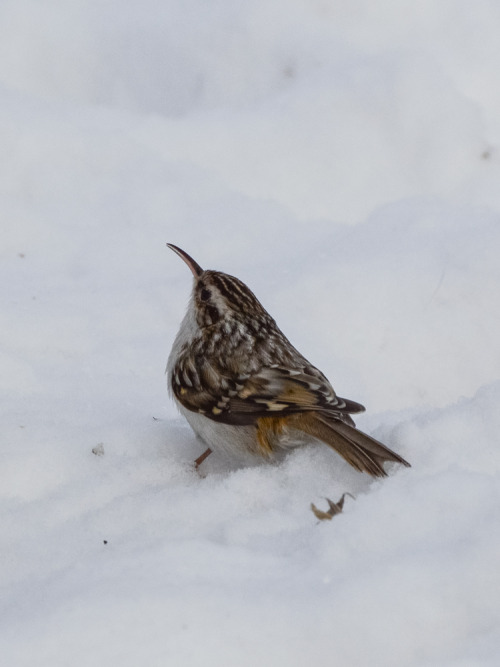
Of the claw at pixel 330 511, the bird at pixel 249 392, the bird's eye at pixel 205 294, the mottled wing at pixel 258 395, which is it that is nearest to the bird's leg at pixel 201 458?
the bird at pixel 249 392

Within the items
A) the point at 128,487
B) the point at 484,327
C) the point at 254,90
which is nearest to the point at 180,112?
the point at 254,90

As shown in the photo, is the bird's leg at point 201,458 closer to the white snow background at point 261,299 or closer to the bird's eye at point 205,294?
the white snow background at point 261,299

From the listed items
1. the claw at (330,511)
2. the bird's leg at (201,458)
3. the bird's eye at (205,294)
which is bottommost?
the bird's leg at (201,458)

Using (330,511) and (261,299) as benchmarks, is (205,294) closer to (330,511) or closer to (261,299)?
(330,511)

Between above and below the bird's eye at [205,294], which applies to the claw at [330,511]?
above

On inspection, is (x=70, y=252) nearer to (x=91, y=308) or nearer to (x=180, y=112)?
(x=91, y=308)

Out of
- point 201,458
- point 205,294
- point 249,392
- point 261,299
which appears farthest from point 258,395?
point 261,299
